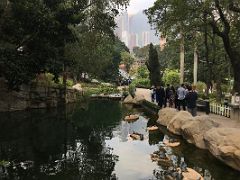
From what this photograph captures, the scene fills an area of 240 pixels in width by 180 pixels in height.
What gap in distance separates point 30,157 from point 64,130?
844 centimetres

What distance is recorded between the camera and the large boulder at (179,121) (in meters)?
24.2

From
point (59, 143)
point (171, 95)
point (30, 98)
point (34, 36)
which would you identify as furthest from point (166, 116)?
point (30, 98)

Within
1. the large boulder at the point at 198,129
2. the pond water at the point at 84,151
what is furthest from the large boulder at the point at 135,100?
the large boulder at the point at 198,129

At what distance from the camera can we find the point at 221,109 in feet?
91.4

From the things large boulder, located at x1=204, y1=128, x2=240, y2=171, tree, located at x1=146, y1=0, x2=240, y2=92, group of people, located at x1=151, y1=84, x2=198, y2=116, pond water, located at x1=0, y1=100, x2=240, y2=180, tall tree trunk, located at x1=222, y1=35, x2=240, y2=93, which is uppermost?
tree, located at x1=146, y1=0, x2=240, y2=92

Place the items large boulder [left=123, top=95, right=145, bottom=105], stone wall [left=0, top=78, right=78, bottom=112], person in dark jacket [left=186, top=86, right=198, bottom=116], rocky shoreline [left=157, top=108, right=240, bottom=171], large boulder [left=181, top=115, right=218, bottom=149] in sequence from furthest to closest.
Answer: large boulder [left=123, top=95, right=145, bottom=105]
stone wall [left=0, top=78, right=78, bottom=112]
person in dark jacket [left=186, top=86, right=198, bottom=116]
large boulder [left=181, top=115, right=218, bottom=149]
rocky shoreline [left=157, top=108, right=240, bottom=171]

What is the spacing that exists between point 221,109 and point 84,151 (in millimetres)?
10838

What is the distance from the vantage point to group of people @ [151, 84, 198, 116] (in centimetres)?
2586

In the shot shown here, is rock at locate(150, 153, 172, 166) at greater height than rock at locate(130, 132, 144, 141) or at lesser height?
lesser

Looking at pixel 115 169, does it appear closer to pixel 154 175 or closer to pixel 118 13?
pixel 154 175

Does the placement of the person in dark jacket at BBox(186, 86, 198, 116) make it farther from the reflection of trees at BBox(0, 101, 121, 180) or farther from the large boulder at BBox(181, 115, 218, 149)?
the reflection of trees at BBox(0, 101, 121, 180)

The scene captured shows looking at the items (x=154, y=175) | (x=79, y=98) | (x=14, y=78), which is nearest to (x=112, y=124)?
(x=14, y=78)

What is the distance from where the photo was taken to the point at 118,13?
42125 mm

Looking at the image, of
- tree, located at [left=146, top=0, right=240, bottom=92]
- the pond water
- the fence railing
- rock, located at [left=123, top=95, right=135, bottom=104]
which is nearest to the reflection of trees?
the pond water
